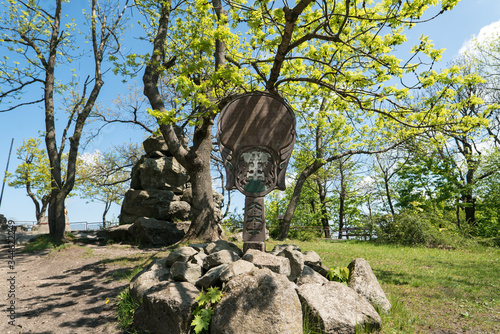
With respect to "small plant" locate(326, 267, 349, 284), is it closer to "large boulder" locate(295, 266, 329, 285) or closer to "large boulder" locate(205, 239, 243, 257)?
"large boulder" locate(295, 266, 329, 285)

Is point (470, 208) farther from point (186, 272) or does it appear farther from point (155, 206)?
point (186, 272)

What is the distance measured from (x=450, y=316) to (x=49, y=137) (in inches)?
578

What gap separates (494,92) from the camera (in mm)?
21969

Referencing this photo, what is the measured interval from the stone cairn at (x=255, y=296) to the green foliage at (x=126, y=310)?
15cm

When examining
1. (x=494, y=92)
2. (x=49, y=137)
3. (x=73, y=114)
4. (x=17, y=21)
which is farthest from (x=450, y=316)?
(x=494, y=92)

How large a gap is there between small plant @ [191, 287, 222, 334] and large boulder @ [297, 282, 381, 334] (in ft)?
4.36

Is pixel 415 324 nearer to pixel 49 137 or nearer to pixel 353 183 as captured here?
pixel 49 137

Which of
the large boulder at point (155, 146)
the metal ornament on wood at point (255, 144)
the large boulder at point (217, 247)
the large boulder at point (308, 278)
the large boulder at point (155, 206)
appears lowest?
the large boulder at point (308, 278)

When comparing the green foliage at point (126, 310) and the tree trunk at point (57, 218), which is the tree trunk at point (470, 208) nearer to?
the green foliage at point (126, 310)

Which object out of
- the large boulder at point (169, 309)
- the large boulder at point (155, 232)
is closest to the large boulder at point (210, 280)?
the large boulder at point (169, 309)

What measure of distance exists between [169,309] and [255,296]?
123 cm

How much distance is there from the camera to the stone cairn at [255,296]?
3.89m

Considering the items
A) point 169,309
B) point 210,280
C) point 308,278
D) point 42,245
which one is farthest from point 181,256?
point 42,245

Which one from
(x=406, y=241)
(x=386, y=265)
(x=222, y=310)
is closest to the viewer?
(x=222, y=310)
